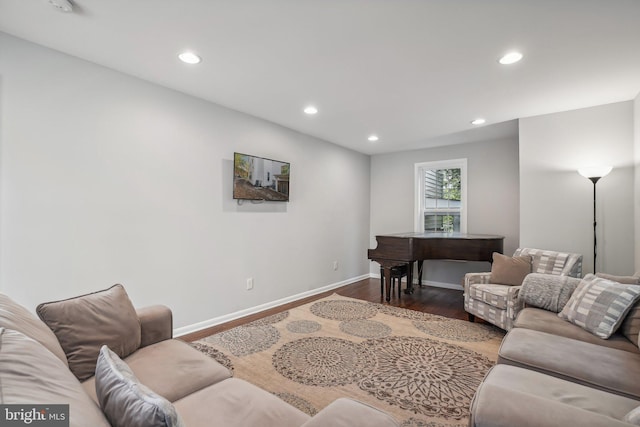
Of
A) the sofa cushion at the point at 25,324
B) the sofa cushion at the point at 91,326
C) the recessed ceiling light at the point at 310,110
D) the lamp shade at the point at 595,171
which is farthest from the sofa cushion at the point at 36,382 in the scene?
the lamp shade at the point at 595,171

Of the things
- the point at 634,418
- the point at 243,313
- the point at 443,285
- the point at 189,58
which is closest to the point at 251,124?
the point at 189,58

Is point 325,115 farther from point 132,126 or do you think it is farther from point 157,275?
point 157,275

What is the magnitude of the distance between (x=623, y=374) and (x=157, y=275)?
11.0 feet

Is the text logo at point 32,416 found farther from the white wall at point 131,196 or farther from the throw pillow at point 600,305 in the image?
the throw pillow at point 600,305

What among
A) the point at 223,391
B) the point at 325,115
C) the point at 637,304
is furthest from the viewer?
the point at 325,115

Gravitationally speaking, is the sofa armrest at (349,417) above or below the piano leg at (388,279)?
above

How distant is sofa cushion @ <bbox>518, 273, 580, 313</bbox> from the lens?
2.36 m

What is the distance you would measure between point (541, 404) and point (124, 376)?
1353mm

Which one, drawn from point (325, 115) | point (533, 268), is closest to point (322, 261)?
point (325, 115)

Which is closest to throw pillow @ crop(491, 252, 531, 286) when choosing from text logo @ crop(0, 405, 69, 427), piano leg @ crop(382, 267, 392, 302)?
piano leg @ crop(382, 267, 392, 302)

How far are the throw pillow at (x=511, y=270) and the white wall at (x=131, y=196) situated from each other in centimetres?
256

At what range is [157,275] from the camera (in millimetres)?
2898

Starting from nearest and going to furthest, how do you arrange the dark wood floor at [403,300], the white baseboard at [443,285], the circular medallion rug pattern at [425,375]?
the circular medallion rug pattern at [425,375] < the dark wood floor at [403,300] < the white baseboard at [443,285]

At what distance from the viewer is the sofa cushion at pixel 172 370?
132 centimetres
